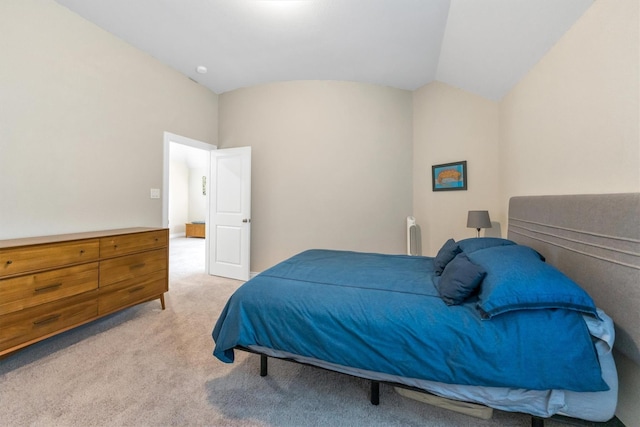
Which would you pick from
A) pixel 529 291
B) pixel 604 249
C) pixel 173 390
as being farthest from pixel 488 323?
pixel 173 390

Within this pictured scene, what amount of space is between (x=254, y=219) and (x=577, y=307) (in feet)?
12.0

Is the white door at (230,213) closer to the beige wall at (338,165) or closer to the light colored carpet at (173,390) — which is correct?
the beige wall at (338,165)

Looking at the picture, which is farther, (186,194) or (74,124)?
(186,194)

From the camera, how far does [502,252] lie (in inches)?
63.6

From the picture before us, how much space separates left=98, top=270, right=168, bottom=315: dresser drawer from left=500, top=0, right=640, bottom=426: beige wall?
3603mm

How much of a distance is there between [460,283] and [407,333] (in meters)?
0.44

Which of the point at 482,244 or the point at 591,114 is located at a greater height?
the point at 591,114

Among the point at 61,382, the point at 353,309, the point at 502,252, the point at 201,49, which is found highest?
the point at 201,49

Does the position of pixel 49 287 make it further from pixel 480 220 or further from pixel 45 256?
pixel 480 220

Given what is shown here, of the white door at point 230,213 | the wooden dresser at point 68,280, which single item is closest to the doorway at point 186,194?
the white door at point 230,213

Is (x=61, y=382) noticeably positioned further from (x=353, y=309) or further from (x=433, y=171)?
(x=433, y=171)

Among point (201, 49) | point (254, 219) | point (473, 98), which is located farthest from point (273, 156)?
point (473, 98)

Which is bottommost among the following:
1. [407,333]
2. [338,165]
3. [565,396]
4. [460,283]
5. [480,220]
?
[565,396]

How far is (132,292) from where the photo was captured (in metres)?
2.47
